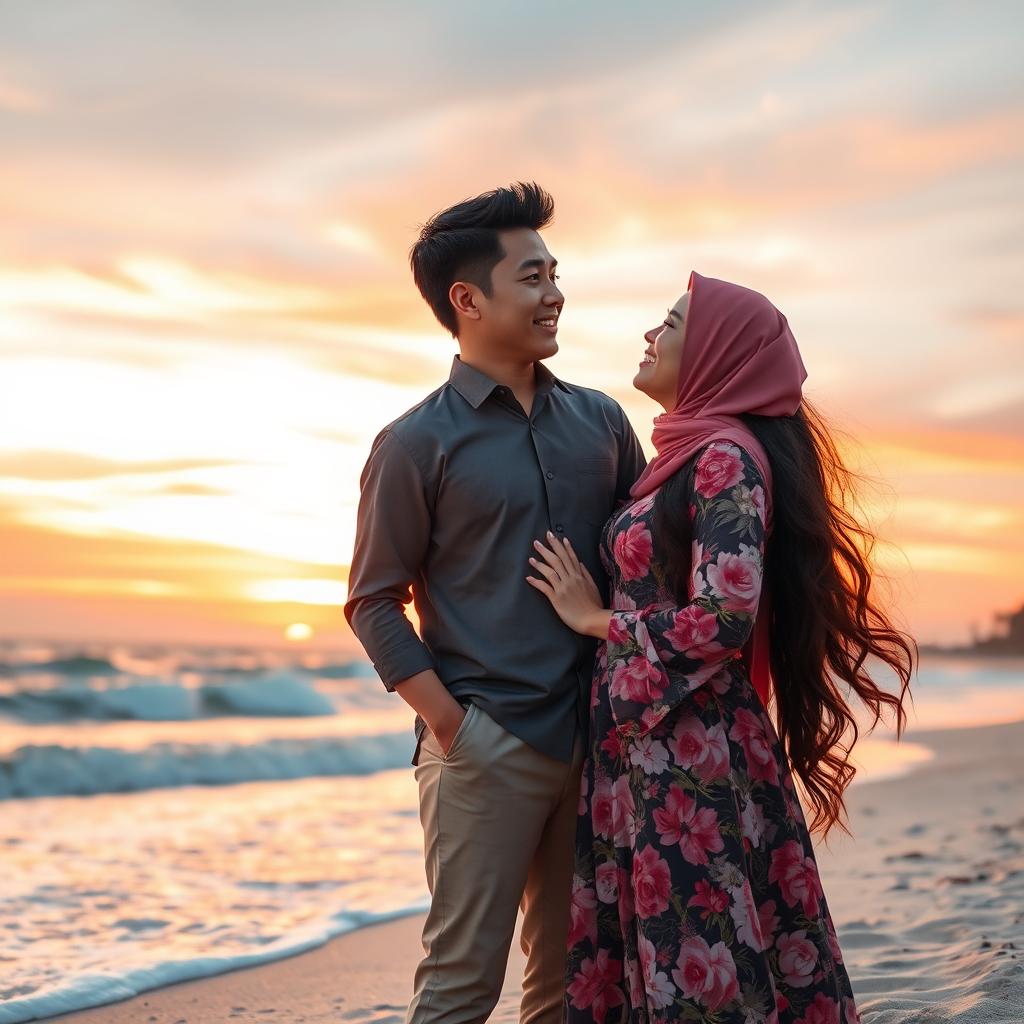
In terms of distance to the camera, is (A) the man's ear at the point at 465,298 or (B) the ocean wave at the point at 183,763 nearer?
(A) the man's ear at the point at 465,298

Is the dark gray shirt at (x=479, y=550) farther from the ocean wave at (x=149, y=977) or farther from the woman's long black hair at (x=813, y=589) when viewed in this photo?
the ocean wave at (x=149, y=977)

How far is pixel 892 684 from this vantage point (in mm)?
19359

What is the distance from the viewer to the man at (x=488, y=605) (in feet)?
9.32

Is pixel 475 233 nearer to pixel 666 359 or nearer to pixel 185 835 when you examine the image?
pixel 666 359

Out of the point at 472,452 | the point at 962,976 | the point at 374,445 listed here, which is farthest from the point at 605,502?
the point at 962,976

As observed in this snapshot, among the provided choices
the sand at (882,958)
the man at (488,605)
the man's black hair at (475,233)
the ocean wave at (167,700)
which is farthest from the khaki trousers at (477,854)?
the ocean wave at (167,700)

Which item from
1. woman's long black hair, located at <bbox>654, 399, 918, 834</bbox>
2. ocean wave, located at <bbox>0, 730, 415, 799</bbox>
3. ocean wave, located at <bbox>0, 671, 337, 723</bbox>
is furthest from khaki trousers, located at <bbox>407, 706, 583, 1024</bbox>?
ocean wave, located at <bbox>0, 671, 337, 723</bbox>

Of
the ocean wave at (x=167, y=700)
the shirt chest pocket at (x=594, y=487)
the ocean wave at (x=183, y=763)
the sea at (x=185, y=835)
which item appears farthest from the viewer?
the ocean wave at (x=167, y=700)

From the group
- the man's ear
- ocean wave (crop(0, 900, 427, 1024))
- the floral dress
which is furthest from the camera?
ocean wave (crop(0, 900, 427, 1024))

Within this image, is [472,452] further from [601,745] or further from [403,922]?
[403,922]

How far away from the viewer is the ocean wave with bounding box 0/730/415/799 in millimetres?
9703

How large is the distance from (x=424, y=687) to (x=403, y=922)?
2.97m

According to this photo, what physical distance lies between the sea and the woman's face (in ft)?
9.77

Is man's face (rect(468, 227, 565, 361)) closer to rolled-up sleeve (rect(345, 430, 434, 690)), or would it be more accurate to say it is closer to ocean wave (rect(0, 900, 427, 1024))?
rolled-up sleeve (rect(345, 430, 434, 690))
